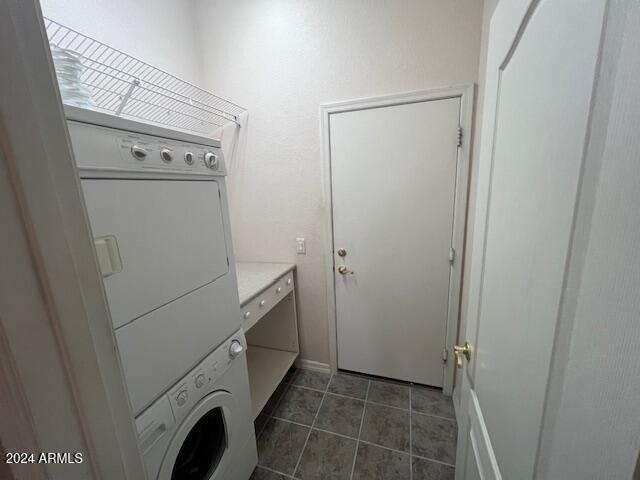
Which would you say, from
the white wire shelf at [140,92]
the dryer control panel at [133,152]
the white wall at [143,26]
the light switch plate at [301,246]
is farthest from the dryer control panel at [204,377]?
the white wall at [143,26]

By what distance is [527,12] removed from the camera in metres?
0.47

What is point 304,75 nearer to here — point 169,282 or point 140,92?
point 140,92

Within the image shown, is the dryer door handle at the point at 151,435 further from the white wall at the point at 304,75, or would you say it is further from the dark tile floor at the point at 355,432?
the white wall at the point at 304,75

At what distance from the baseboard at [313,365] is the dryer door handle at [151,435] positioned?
1437 mm

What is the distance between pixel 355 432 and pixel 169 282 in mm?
1464

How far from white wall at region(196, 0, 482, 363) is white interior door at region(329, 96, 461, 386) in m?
0.13

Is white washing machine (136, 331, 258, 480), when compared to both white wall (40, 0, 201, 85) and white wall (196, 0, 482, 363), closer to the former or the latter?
white wall (196, 0, 482, 363)

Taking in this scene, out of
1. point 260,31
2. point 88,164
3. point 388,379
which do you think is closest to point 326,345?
point 388,379

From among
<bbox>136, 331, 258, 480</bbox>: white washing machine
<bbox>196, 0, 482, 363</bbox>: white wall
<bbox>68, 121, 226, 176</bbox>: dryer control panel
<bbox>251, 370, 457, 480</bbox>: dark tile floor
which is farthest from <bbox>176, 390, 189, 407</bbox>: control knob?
<bbox>196, 0, 482, 363</bbox>: white wall

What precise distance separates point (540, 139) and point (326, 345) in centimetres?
194

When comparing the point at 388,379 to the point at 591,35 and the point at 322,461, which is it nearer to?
the point at 322,461

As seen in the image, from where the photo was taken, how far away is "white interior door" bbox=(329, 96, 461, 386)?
4.96 ft

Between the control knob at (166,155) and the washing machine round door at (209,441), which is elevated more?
the control knob at (166,155)

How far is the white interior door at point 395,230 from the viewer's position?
4.96 ft
